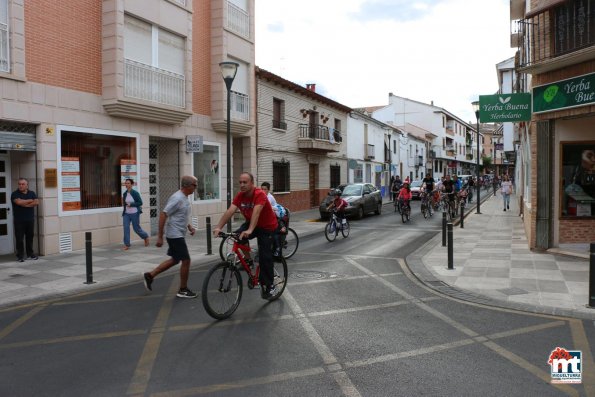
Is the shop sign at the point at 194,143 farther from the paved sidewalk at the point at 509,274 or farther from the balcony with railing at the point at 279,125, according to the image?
the balcony with railing at the point at 279,125

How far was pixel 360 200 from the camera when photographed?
1986 centimetres

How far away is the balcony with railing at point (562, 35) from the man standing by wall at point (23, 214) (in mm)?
10605

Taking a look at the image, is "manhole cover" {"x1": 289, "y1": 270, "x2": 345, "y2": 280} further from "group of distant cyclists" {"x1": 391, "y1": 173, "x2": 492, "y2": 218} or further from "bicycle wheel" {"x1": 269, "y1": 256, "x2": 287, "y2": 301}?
"group of distant cyclists" {"x1": 391, "y1": 173, "x2": 492, "y2": 218}

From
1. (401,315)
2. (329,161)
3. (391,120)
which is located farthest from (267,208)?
(391,120)

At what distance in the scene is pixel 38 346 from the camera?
4.80 m

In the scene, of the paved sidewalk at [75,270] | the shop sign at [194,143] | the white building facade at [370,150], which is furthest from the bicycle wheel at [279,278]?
the white building facade at [370,150]

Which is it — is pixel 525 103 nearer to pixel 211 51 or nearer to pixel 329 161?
pixel 211 51

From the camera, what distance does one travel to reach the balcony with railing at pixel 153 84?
12.3m

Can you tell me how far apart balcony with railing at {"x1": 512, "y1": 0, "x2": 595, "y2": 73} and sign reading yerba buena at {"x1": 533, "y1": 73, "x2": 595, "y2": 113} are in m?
0.36

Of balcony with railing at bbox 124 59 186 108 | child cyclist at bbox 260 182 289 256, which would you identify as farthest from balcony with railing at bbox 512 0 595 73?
balcony with railing at bbox 124 59 186 108

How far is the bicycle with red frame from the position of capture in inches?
216

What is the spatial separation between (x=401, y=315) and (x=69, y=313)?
13.7ft

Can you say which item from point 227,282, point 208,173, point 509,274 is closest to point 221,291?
point 227,282

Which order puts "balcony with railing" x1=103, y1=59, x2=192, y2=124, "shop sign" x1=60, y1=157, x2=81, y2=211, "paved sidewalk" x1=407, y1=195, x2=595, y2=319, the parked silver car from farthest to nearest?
the parked silver car → "balcony with railing" x1=103, y1=59, x2=192, y2=124 → "shop sign" x1=60, y1=157, x2=81, y2=211 → "paved sidewalk" x1=407, y1=195, x2=595, y2=319
